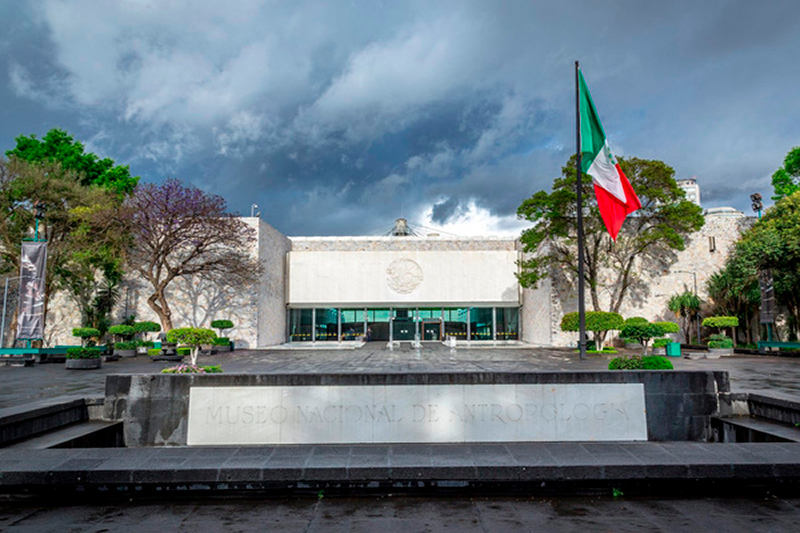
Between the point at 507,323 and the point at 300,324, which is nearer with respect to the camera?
the point at 507,323

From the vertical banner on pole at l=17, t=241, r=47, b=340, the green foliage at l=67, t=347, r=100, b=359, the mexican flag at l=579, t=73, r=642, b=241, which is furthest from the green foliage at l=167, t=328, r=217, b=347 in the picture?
the mexican flag at l=579, t=73, r=642, b=241

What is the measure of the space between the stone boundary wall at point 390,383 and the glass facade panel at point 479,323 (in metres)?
25.1

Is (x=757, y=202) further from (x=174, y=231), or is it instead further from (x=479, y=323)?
(x=174, y=231)

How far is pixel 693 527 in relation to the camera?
3.80m

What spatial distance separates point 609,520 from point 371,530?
1.94m

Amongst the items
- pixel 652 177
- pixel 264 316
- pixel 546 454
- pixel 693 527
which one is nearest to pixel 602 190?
pixel 546 454

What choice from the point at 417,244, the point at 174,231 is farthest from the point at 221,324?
the point at 417,244

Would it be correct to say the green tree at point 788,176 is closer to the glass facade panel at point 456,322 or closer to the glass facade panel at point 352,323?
the glass facade panel at point 456,322

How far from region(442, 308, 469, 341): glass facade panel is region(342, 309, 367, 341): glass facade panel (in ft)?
17.8

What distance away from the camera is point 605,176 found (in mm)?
11750

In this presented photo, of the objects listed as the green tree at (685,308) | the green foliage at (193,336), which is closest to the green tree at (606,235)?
the green tree at (685,308)

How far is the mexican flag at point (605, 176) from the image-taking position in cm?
1169

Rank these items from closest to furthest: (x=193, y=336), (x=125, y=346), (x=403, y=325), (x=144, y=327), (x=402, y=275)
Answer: (x=193, y=336) → (x=125, y=346) → (x=144, y=327) → (x=402, y=275) → (x=403, y=325)

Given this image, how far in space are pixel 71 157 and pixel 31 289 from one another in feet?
46.9
